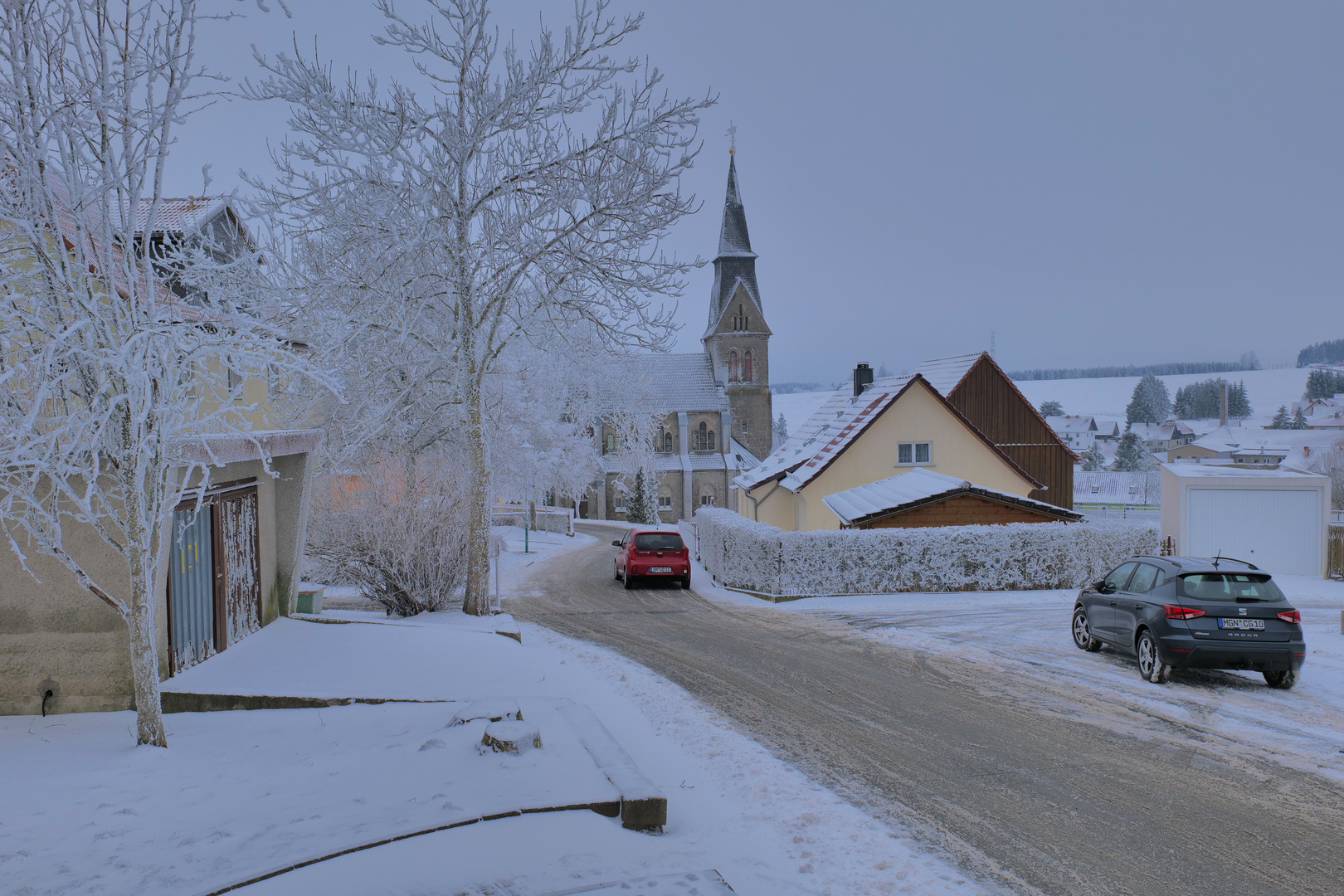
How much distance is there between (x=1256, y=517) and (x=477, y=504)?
1993cm

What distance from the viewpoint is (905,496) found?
2144cm

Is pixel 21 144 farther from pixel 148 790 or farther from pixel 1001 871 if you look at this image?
pixel 1001 871

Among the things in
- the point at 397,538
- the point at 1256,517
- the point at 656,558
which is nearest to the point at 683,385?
the point at 656,558

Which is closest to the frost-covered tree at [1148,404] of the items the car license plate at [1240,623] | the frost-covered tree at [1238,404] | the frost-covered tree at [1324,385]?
the frost-covered tree at [1238,404]

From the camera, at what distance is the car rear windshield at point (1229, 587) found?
9844mm

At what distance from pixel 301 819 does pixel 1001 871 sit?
15.1 feet

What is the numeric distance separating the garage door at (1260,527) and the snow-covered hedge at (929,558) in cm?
448

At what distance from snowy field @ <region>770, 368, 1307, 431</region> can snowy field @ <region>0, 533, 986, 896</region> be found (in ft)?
353

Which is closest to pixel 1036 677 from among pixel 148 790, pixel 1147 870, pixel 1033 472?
pixel 1147 870

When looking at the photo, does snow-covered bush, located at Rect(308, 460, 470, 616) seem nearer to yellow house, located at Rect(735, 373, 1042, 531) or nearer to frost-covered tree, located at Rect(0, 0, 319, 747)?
frost-covered tree, located at Rect(0, 0, 319, 747)

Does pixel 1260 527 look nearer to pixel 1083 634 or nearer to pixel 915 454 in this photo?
pixel 915 454

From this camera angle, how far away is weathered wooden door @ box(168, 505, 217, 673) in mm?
8242

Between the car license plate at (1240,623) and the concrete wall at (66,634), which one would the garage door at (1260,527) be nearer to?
the car license plate at (1240,623)

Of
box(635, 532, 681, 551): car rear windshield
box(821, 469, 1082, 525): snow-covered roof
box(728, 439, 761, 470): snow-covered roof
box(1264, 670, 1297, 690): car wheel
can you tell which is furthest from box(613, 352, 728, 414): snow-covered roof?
box(1264, 670, 1297, 690): car wheel
